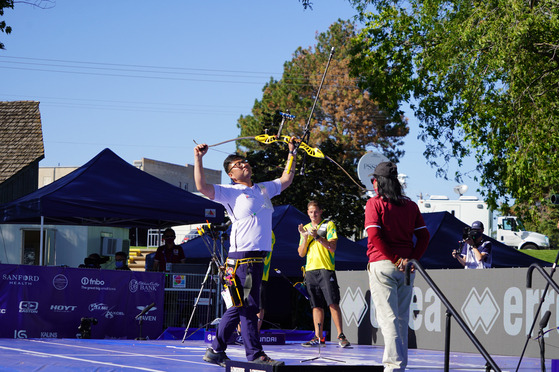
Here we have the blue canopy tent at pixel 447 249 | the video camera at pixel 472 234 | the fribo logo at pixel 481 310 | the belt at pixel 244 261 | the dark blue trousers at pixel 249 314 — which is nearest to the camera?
the dark blue trousers at pixel 249 314

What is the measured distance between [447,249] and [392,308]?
468 inches

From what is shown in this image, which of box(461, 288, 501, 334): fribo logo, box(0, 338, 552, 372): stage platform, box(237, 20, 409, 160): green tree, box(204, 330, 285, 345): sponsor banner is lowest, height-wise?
box(204, 330, 285, 345): sponsor banner

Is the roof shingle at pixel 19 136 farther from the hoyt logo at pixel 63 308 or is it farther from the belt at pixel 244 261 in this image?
the belt at pixel 244 261

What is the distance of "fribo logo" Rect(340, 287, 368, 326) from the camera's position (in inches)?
519

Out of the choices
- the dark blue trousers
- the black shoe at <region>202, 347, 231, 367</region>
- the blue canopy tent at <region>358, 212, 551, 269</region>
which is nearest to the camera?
the dark blue trousers

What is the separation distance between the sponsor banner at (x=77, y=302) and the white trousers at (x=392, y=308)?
24.6 feet

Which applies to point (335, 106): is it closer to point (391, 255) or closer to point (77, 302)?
point (77, 302)

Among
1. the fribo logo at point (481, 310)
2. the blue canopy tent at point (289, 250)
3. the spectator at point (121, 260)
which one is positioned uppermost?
the blue canopy tent at point (289, 250)

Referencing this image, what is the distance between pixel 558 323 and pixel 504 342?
96 cm

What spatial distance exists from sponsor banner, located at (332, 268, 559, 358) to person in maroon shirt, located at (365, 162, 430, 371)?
2.70 metres

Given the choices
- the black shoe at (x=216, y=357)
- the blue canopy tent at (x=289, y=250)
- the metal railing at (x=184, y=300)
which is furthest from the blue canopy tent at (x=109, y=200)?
the black shoe at (x=216, y=357)

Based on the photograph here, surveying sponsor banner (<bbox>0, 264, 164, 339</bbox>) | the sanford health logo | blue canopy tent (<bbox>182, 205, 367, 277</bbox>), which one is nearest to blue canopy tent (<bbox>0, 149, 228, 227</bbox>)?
blue canopy tent (<bbox>182, 205, 367, 277</bbox>)

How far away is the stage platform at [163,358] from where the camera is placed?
7352 millimetres

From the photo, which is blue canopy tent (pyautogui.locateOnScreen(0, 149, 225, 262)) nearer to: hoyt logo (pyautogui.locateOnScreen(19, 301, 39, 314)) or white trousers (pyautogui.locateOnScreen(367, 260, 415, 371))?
hoyt logo (pyautogui.locateOnScreen(19, 301, 39, 314))
